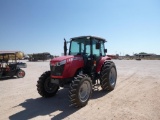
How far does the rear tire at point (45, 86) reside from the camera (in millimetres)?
8477

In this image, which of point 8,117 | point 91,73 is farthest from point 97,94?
point 8,117

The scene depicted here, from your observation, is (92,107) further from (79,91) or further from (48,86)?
(48,86)

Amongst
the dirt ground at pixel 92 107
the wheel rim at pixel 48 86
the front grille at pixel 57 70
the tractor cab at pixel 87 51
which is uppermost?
the tractor cab at pixel 87 51

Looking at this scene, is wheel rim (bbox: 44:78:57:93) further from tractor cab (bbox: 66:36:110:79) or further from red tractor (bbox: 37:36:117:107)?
tractor cab (bbox: 66:36:110:79)

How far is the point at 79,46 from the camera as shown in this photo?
30.0ft

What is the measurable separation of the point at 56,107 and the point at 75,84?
1.27 meters

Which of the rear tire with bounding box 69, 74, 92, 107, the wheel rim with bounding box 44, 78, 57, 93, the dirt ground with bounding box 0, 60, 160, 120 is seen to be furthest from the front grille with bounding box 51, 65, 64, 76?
the dirt ground with bounding box 0, 60, 160, 120

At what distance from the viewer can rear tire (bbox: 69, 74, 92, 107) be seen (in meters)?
6.79

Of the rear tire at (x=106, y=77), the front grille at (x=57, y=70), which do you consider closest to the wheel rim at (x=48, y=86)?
the front grille at (x=57, y=70)

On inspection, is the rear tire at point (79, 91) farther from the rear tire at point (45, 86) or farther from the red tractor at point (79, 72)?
the rear tire at point (45, 86)

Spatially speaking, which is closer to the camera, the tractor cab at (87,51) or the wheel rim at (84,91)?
the wheel rim at (84,91)

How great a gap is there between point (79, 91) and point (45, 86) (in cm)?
231

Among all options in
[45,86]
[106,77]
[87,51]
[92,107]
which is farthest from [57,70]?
[106,77]

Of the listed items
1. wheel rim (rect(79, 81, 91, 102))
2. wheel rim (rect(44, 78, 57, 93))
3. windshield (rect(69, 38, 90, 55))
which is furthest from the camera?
windshield (rect(69, 38, 90, 55))
